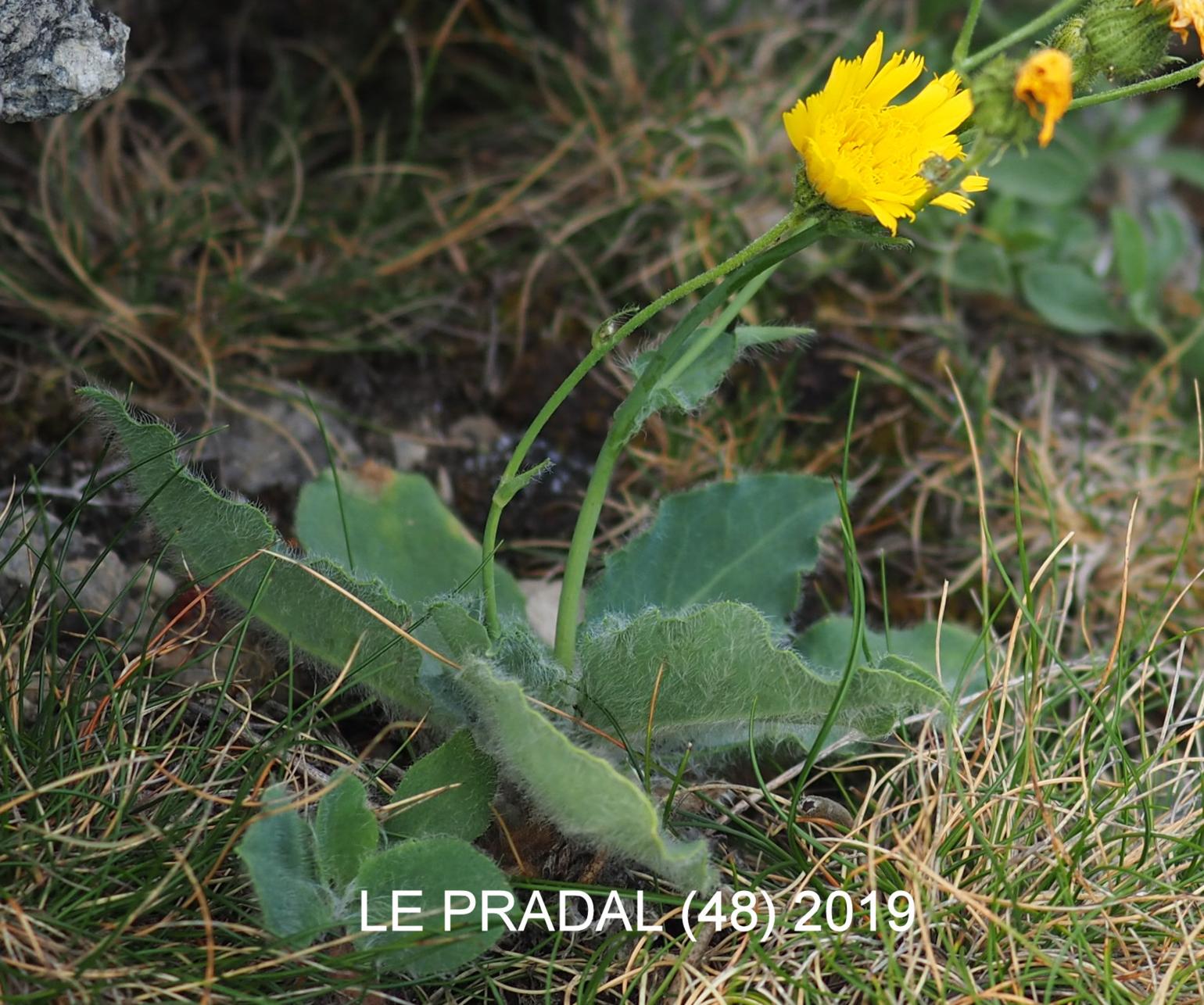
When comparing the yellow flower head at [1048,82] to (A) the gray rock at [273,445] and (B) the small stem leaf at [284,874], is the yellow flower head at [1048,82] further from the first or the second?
(A) the gray rock at [273,445]

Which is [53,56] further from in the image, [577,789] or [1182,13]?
[1182,13]

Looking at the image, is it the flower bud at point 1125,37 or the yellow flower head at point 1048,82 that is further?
the flower bud at point 1125,37

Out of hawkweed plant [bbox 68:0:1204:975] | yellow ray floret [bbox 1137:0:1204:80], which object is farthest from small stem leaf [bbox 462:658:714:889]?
yellow ray floret [bbox 1137:0:1204:80]

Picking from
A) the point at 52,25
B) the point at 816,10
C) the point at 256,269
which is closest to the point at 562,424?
the point at 256,269

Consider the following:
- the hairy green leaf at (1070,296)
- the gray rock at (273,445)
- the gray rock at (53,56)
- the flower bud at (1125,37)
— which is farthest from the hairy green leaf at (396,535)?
the hairy green leaf at (1070,296)

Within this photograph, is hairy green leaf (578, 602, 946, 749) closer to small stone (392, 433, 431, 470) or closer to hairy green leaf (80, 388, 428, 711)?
hairy green leaf (80, 388, 428, 711)

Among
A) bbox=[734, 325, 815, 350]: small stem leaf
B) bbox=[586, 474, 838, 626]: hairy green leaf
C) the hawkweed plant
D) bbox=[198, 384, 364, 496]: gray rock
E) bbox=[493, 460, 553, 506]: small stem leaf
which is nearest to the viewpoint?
the hawkweed plant
